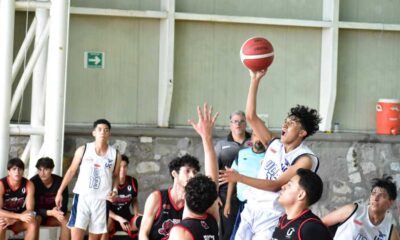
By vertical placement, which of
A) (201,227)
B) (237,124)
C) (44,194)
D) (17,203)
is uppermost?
(237,124)

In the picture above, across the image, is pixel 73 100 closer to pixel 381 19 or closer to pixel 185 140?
pixel 185 140

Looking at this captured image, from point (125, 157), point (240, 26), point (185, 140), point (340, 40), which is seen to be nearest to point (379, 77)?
point (340, 40)

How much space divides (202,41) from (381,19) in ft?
9.66

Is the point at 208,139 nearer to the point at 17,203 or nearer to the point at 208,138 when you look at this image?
the point at 208,138

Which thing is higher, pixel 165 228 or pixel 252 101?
pixel 252 101

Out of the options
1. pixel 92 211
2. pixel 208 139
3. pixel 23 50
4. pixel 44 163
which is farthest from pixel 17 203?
pixel 208 139

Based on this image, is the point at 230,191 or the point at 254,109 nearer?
the point at 254,109

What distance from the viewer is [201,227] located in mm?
5969

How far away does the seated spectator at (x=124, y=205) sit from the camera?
11.4 metres

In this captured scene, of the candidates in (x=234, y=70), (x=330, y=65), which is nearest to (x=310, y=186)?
(x=234, y=70)

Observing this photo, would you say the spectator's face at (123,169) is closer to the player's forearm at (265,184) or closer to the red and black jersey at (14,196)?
the red and black jersey at (14,196)

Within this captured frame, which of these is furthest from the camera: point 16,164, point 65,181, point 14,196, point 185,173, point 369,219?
point 65,181

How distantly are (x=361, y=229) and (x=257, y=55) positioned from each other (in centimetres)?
189

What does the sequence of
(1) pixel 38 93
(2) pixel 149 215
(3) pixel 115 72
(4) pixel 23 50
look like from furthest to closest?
(3) pixel 115 72 → (1) pixel 38 93 → (4) pixel 23 50 → (2) pixel 149 215
